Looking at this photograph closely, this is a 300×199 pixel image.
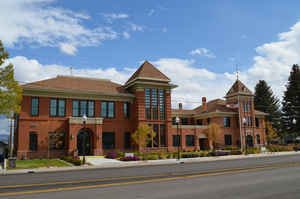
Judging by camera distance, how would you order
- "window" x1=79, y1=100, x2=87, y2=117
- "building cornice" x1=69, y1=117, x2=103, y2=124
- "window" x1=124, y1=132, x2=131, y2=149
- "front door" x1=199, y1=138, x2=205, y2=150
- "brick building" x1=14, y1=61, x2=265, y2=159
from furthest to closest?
"front door" x1=199, y1=138, x2=205, y2=150, "window" x1=124, y1=132, x2=131, y2=149, "window" x1=79, y1=100, x2=87, y2=117, "building cornice" x1=69, y1=117, x2=103, y2=124, "brick building" x1=14, y1=61, x2=265, y2=159

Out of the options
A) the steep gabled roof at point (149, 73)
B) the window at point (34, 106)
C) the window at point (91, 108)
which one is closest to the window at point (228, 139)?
the steep gabled roof at point (149, 73)

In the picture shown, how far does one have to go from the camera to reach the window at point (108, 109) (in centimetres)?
3806

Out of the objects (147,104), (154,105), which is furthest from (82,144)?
(154,105)

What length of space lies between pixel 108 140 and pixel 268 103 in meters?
49.8

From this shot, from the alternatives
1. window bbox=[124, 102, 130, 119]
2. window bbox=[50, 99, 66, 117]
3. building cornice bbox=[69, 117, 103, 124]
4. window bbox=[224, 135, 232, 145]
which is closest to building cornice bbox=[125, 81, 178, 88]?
window bbox=[124, 102, 130, 119]

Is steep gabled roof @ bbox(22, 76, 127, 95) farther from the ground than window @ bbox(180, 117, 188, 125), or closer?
farther from the ground

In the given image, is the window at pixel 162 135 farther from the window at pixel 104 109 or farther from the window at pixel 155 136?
the window at pixel 104 109

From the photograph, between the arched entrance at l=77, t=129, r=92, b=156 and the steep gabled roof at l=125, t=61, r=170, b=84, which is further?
the steep gabled roof at l=125, t=61, r=170, b=84

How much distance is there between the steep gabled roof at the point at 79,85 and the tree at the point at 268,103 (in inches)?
1758

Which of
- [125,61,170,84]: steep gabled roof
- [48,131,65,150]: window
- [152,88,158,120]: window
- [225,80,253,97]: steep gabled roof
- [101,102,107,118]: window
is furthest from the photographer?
[225,80,253,97]: steep gabled roof

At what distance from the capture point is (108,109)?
126 ft

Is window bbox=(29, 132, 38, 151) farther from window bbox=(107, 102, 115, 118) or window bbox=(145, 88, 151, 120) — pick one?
window bbox=(145, 88, 151, 120)

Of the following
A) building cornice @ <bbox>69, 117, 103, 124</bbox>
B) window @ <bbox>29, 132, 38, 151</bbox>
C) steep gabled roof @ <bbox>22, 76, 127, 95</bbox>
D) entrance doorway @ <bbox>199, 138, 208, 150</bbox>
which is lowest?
entrance doorway @ <bbox>199, 138, 208, 150</bbox>

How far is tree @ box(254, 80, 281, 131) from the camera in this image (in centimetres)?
6819
